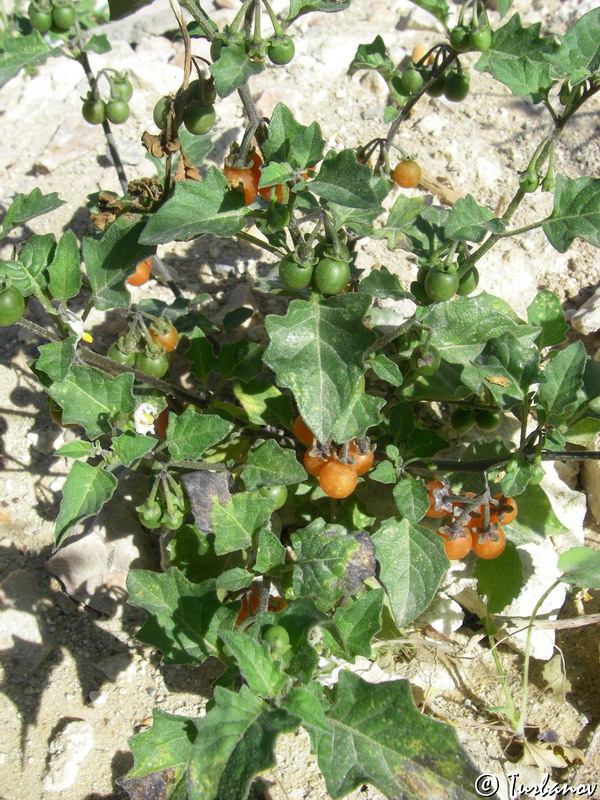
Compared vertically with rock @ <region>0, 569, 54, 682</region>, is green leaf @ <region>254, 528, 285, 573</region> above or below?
above

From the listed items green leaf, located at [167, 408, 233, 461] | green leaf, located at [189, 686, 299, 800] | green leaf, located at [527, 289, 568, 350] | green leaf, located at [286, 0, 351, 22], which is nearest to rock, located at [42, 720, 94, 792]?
green leaf, located at [189, 686, 299, 800]

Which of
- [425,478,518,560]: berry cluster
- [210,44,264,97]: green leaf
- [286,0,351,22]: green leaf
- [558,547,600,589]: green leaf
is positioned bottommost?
[558,547,600,589]: green leaf

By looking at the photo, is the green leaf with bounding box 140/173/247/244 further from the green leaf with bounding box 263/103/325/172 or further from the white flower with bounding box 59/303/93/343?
the white flower with bounding box 59/303/93/343

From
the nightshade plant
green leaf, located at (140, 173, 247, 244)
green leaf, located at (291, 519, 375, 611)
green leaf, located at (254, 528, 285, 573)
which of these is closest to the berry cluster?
the nightshade plant

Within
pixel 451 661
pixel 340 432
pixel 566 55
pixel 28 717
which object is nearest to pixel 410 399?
pixel 340 432

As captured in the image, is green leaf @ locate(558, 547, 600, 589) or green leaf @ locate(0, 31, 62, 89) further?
green leaf @ locate(0, 31, 62, 89)

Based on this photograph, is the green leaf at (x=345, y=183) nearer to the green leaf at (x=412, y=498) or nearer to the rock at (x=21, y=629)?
the green leaf at (x=412, y=498)

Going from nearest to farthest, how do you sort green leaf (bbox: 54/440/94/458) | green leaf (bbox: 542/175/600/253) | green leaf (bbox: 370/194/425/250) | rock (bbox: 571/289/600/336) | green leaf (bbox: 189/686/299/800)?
green leaf (bbox: 189/686/299/800) → green leaf (bbox: 542/175/600/253) → green leaf (bbox: 54/440/94/458) → green leaf (bbox: 370/194/425/250) → rock (bbox: 571/289/600/336)

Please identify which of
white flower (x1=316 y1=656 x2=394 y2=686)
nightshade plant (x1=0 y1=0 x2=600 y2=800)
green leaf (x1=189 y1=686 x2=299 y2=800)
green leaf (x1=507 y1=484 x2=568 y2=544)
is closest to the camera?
green leaf (x1=189 y1=686 x2=299 y2=800)

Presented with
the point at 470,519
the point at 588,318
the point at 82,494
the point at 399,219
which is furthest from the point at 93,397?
the point at 588,318

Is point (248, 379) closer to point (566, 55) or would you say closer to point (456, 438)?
point (456, 438)
